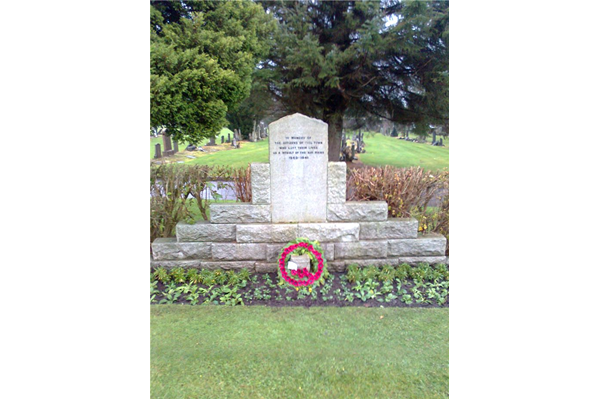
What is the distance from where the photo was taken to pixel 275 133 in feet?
12.8

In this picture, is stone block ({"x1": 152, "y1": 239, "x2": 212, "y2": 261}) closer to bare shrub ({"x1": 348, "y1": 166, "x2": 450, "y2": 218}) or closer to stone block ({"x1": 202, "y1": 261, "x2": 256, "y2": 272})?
stone block ({"x1": 202, "y1": 261, "x2": 256, "y2": 272})

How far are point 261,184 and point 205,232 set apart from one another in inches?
35.5

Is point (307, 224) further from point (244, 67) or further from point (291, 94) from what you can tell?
point (291, 94)

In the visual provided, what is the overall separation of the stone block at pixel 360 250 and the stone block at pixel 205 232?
133cm

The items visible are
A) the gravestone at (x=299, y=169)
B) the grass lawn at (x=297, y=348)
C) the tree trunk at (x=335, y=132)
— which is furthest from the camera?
the tree trunk at (x=335, y=132)

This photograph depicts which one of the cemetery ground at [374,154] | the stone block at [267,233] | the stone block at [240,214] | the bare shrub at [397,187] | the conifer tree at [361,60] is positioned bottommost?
the stone block at [267,233]

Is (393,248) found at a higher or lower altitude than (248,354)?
higher

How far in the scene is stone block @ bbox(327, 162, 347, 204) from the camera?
3.99 meters

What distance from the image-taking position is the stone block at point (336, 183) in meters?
3.99

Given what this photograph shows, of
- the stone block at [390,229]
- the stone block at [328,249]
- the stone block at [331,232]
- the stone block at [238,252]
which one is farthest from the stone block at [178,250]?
the stone block at [390,229]

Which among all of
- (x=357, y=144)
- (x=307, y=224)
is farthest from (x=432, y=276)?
(x=357, y=144)

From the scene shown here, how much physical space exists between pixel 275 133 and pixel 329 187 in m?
0.92

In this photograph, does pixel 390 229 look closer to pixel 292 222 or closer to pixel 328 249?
pixel 328 249

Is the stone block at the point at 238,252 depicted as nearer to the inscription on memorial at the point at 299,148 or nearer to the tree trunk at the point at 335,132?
the inscription on memorial at the point at 299,148
